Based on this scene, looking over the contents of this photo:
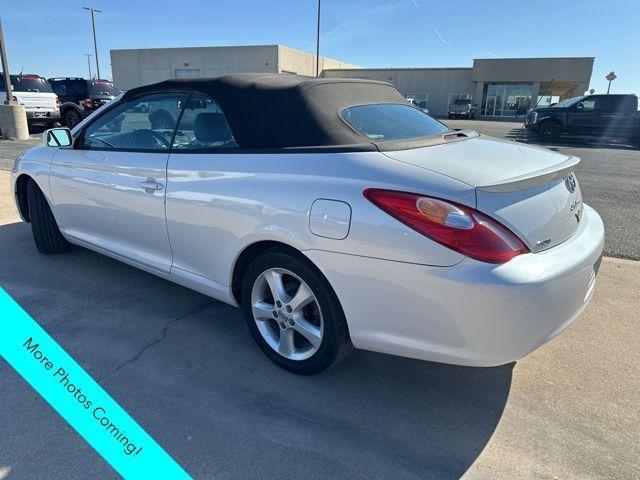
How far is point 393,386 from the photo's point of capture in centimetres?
262

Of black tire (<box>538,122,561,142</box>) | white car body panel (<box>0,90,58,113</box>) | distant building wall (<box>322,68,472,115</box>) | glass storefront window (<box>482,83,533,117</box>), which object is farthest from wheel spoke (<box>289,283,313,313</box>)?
glass storefront window (<box>482,83,533,117</box>)

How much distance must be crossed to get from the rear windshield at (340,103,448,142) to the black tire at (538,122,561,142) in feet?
52.9

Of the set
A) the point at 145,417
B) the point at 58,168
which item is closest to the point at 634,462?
the point at 145,417

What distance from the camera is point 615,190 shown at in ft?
26.9

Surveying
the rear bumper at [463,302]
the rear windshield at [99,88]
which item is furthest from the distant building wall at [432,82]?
the rear bumper at [463,302]

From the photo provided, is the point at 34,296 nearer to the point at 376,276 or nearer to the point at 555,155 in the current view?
the point at 376,276

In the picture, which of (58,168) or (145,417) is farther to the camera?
(58,168)

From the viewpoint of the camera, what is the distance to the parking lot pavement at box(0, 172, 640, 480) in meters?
2.07

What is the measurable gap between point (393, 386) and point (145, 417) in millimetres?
1291

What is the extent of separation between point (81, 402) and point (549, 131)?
1842 cm

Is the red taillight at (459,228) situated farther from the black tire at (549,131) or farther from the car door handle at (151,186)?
the black tire at (549,131)

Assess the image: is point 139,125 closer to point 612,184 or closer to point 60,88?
point 612,184

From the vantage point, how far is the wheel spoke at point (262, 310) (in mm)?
2717

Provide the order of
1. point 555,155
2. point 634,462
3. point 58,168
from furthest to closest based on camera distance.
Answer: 1. point 58,168
2. point 555,155
3. point 634,462
